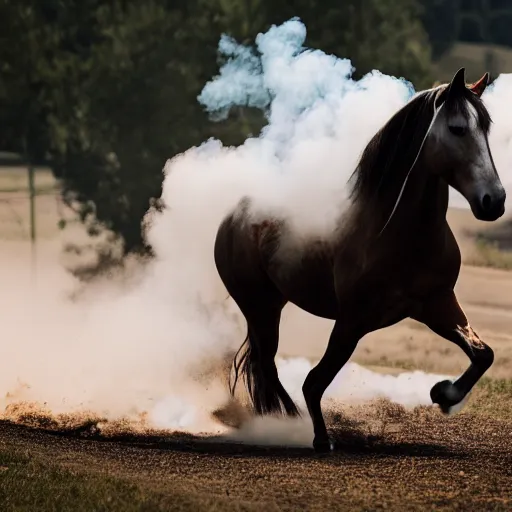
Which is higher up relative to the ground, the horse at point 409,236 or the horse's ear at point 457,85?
the horse's ear at point 457,85

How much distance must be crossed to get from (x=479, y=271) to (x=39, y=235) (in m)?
7.37

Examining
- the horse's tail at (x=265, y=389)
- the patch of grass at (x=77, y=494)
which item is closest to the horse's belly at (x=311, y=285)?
the horse's tail at (x=265, y=389)

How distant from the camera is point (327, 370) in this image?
303 inches

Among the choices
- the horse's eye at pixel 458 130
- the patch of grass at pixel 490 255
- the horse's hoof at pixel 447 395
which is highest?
the horse's eye at pixel 458 130

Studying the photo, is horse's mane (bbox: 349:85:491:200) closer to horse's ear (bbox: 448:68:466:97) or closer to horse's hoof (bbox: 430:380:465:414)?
horse's ear (bbox: 448:68:466:97)

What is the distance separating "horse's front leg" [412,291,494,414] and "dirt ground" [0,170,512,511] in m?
0.41

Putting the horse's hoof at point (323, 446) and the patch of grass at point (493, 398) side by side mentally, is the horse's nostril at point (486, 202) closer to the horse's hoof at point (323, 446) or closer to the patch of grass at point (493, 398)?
the horse's hoof at point (323, 446)

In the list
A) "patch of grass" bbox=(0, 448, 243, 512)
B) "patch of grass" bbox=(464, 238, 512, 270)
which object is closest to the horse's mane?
"patch of grass" bbox=(0, 448, 243, 512)

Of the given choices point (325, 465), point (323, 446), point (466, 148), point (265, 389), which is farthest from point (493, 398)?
point (466, 148)

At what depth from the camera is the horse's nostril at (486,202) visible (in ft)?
21.9

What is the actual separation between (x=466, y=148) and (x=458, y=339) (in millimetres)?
1358

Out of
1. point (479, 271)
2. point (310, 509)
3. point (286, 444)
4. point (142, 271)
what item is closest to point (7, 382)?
point (142, 271)

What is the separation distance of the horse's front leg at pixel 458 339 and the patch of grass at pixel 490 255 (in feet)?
28.2

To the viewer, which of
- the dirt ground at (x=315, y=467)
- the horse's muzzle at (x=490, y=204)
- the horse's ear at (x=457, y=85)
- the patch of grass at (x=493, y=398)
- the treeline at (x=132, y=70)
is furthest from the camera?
the treeline at (x=132, y=70)
